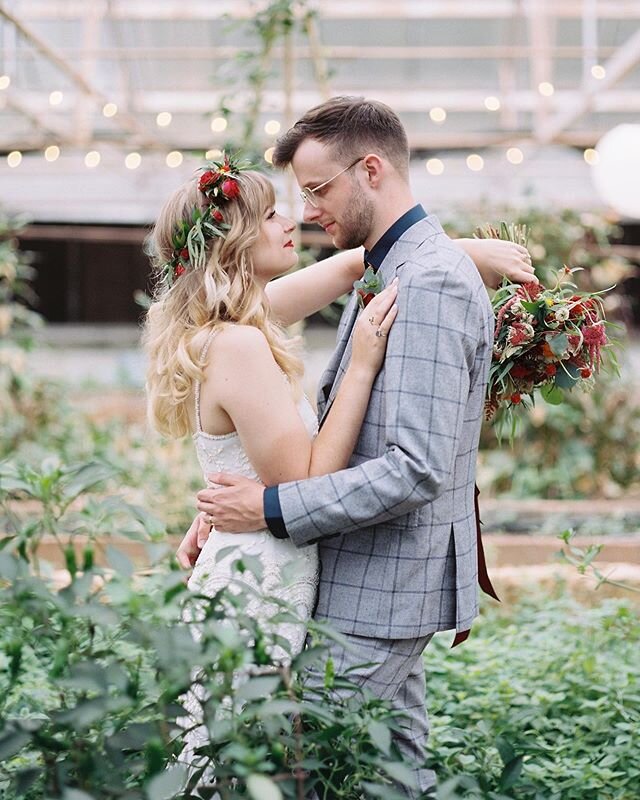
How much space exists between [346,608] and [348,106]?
95 centimetres

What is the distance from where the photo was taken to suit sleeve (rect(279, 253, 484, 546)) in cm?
186

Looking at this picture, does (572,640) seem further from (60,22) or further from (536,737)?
(60,22)

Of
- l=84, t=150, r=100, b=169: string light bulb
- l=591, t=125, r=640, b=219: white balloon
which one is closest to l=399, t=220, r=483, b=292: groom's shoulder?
l=591, t=125, r=640, b=219: white balloon

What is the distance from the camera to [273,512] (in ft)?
6.35

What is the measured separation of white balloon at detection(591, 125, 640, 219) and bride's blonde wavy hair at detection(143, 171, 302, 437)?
3.88m

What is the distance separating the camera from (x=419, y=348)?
1.89 metres

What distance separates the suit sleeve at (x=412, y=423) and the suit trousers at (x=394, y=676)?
9.3 inches

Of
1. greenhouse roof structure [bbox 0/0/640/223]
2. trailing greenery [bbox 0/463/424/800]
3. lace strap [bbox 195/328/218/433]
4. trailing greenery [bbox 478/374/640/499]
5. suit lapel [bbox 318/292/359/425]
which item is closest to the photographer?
trailing greenery [bbox 0/463/424/800]

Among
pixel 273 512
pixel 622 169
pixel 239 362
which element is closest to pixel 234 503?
pixel 273 512

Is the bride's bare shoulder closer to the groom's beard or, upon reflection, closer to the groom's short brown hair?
the groom's beard

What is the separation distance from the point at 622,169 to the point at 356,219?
3947 mm

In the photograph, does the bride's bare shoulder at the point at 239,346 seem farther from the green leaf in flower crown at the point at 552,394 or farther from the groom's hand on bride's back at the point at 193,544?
the green leaf in flower crown at the point at 552,394

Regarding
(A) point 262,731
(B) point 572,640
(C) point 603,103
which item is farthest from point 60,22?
(A) point 262,731

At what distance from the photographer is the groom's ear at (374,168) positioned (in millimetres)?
2057
